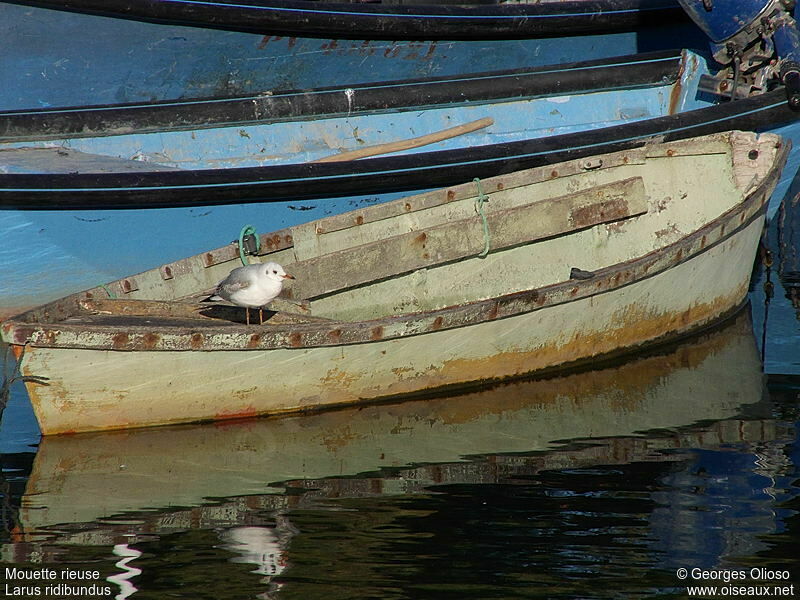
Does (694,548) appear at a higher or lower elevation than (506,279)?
lower

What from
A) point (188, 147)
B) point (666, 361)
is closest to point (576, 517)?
point (666, 361)

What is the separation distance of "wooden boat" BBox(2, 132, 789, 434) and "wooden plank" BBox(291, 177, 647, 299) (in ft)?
0.03

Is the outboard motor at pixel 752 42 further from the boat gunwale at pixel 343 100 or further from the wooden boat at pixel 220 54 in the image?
the wooden boat at pixel 220 54

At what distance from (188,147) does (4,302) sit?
7.23 feet

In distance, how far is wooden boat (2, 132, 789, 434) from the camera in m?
5.95

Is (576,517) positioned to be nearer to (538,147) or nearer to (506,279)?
(506,279)

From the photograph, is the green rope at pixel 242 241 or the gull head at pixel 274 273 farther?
the green rope at pixel 242 241

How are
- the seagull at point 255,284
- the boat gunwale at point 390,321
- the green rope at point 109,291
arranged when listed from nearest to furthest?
1. the boat gunwale at point 390,321
2. the seagull at point 255,284
3. the green rope at point 109,291

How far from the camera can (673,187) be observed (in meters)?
7.92

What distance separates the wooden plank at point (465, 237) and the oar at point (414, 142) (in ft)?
5.02

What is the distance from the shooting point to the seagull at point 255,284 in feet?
19.7

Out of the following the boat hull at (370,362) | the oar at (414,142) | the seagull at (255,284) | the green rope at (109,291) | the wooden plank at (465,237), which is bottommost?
the boat hull at (370,362)

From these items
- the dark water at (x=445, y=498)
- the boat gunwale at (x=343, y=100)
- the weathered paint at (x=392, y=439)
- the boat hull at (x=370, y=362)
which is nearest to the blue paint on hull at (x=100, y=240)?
the dark water at (x=445, y=498)

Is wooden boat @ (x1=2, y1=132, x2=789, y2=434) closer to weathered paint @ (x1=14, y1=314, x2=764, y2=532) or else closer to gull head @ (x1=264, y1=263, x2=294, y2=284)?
weathered paint @ (x1=14, y1=314, x2=764, y2=532)
